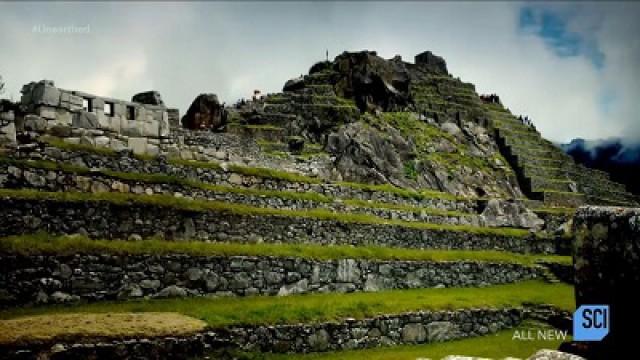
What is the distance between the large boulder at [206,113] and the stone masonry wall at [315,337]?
71.2ft

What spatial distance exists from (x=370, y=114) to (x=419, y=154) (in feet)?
16.3

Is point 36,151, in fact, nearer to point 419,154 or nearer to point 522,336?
point 522,336

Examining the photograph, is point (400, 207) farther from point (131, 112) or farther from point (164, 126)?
point (131, 112)

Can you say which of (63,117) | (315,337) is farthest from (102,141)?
(315,337)

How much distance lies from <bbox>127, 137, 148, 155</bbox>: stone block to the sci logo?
708 inches

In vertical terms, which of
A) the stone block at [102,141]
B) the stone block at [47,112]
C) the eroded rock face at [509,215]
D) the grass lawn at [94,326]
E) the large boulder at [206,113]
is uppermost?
the large boulder at [206,113]

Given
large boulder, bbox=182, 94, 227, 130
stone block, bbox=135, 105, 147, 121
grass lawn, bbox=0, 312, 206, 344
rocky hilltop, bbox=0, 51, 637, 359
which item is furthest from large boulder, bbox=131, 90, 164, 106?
grass lawn, bbox=0, 312, 206, 344

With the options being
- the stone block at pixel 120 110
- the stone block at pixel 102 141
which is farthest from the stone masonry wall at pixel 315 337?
the stone block at pixel 120 110

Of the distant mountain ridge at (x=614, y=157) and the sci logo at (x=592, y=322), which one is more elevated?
the distant mountain ridge at (x=614, y=157)

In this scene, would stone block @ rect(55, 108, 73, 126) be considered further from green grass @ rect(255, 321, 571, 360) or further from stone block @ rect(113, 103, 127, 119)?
green grass @ rect(255, 321, 571, 360)

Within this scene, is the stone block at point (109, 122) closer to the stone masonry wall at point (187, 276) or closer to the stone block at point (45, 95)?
the stone block at point (45, 95)

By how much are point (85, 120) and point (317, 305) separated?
1040 centimetres

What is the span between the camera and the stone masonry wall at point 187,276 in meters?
14.1

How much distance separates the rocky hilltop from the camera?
14.0 meters
